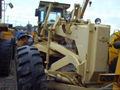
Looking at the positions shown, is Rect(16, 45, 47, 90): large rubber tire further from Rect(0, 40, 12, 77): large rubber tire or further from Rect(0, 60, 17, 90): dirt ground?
Rect(0, 40, 12, 77): large rubber tire

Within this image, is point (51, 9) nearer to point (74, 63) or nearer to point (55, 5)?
point (55, 5)

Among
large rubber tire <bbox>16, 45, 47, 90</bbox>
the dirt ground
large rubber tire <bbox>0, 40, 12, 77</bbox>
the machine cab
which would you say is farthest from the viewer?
A: the machine cab

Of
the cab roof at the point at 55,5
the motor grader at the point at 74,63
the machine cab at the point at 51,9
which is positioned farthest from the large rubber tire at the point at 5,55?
the motor grader at the point at 74,63

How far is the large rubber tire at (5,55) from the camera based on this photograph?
835 cm

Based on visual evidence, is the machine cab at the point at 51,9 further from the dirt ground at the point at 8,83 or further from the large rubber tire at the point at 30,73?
the large rubber tire at the point at 30,73

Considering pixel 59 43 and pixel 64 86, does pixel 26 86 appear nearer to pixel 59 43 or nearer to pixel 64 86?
pixel 64 86

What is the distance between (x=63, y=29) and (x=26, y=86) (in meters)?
1.82

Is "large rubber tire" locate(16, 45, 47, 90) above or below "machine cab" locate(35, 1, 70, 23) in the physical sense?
below

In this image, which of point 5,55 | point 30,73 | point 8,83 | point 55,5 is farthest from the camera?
point 55,5

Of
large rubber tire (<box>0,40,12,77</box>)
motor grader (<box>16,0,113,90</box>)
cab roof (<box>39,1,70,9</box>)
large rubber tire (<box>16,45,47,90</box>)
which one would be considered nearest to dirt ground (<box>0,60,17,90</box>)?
large rubber tire (<box>0,40,12,77</box>)

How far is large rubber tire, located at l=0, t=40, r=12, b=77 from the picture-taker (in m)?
8.35

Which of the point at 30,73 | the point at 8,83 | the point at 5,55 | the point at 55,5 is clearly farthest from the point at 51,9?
the point at 30,73

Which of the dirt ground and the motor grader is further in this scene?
the dirt ground

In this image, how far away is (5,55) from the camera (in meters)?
8.43
